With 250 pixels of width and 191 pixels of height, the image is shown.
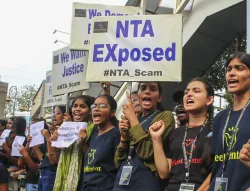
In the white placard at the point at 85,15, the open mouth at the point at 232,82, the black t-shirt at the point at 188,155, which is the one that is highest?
the white placard at the point at 85,15

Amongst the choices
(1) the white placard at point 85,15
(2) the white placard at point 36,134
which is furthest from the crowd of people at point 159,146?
(1) the white placard at point 85,15

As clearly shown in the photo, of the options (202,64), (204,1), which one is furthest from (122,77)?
(202,64)

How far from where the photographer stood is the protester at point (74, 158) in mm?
4363

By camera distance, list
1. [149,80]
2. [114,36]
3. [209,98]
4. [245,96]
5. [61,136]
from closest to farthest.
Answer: [245,96] < [209,98] < [149,80] < [114,36] < [61,136]

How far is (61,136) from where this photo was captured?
464 centimetres

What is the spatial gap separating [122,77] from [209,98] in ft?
3.51

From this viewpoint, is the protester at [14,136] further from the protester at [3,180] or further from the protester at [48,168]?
the protester at [3,180]

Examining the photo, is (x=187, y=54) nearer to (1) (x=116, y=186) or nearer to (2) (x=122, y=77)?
(2) (x=122, y=77)

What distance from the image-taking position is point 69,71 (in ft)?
20.9

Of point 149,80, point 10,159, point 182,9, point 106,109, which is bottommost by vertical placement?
point 10,159

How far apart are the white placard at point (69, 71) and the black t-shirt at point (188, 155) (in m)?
2.93

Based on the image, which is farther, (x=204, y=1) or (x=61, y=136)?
(x=204, y=1)

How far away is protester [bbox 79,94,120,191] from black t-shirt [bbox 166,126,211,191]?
2.84 feet

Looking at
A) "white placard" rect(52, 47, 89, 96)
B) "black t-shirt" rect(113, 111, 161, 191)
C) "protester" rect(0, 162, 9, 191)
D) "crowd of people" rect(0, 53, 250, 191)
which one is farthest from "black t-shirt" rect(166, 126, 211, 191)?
"white placard" rect(52, 47, 89, 96)
